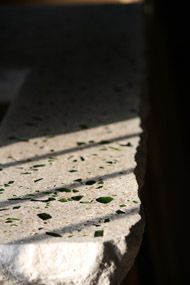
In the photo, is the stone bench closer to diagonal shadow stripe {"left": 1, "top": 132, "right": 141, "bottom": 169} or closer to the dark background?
diagonal shadow stripe {"left": 1, "top": 132, "right": 141, "bottom": 169}

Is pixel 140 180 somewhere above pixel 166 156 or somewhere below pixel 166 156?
above

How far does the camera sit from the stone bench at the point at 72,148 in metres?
1.11

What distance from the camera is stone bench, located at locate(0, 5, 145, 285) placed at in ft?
3.65

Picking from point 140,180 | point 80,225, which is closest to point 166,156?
point 140,180

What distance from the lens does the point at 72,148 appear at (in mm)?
1562

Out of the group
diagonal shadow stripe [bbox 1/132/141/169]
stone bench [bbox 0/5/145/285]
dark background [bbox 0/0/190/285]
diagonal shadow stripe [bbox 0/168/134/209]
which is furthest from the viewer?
dark background [bbox 0/0/190/285]

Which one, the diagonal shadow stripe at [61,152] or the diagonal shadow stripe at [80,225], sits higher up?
the diagonal shadow stripe at [61,152]

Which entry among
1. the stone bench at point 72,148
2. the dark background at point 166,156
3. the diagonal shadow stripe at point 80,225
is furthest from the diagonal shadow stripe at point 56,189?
the dark background at point 166,156

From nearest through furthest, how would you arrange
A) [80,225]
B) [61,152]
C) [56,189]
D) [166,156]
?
1. [80,225]
2. [56,189]
3. [61,152]
4. [166,156]

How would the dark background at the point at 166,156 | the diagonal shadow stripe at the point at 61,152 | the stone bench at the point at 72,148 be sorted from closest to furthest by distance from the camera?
1. the stone bench at the point at 72,148
2. the diagonal shadow stripe at the point at 61,152
3. the dark background at the point at 166,156

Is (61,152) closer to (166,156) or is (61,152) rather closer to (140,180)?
(140,180)

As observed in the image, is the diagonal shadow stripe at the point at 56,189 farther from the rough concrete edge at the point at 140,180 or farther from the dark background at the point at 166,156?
the dark background at the point at 166,156

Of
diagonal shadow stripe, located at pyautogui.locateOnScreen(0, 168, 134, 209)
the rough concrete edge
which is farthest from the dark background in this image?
diagonal shadow stripe, located at pyautogui.locateOnScreen(0, 168, 134, 209)

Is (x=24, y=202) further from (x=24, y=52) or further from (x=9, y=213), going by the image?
(x=24, y=52)
